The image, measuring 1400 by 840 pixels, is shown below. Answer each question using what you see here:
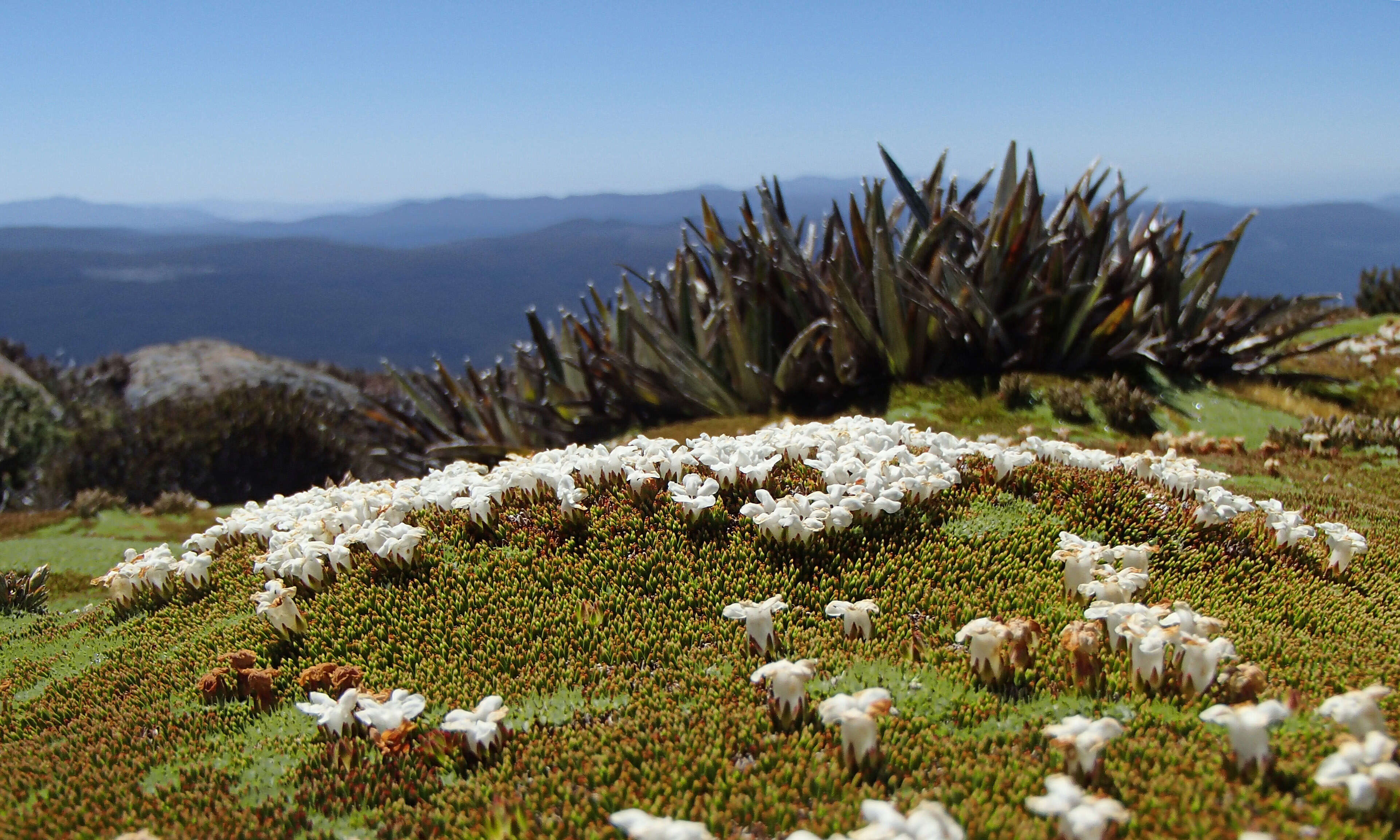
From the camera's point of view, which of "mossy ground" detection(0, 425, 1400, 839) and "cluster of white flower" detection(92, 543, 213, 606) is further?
"cluster of white flower" detection(92, 543, 213, 606)

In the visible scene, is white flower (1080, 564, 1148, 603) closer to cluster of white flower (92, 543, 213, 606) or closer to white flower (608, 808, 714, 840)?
white flower (608, 808, 714, 840)

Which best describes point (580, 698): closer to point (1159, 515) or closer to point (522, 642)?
point (522, 642)

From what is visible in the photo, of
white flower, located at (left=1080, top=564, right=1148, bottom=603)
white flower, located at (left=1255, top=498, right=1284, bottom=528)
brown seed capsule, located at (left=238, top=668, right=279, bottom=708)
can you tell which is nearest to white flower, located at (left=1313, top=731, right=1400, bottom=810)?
white flower, located at (left=1080, top=564, right=1148, bottom=603)

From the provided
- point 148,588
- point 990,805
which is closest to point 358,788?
point 990,805

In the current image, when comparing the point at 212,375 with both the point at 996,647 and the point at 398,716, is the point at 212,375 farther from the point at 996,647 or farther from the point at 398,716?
the point at 996,647

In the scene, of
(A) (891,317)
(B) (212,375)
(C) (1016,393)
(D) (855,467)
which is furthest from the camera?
(B) (212,375)

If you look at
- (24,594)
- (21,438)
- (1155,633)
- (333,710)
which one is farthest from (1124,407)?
(21,438)

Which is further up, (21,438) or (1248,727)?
(1248,727)
